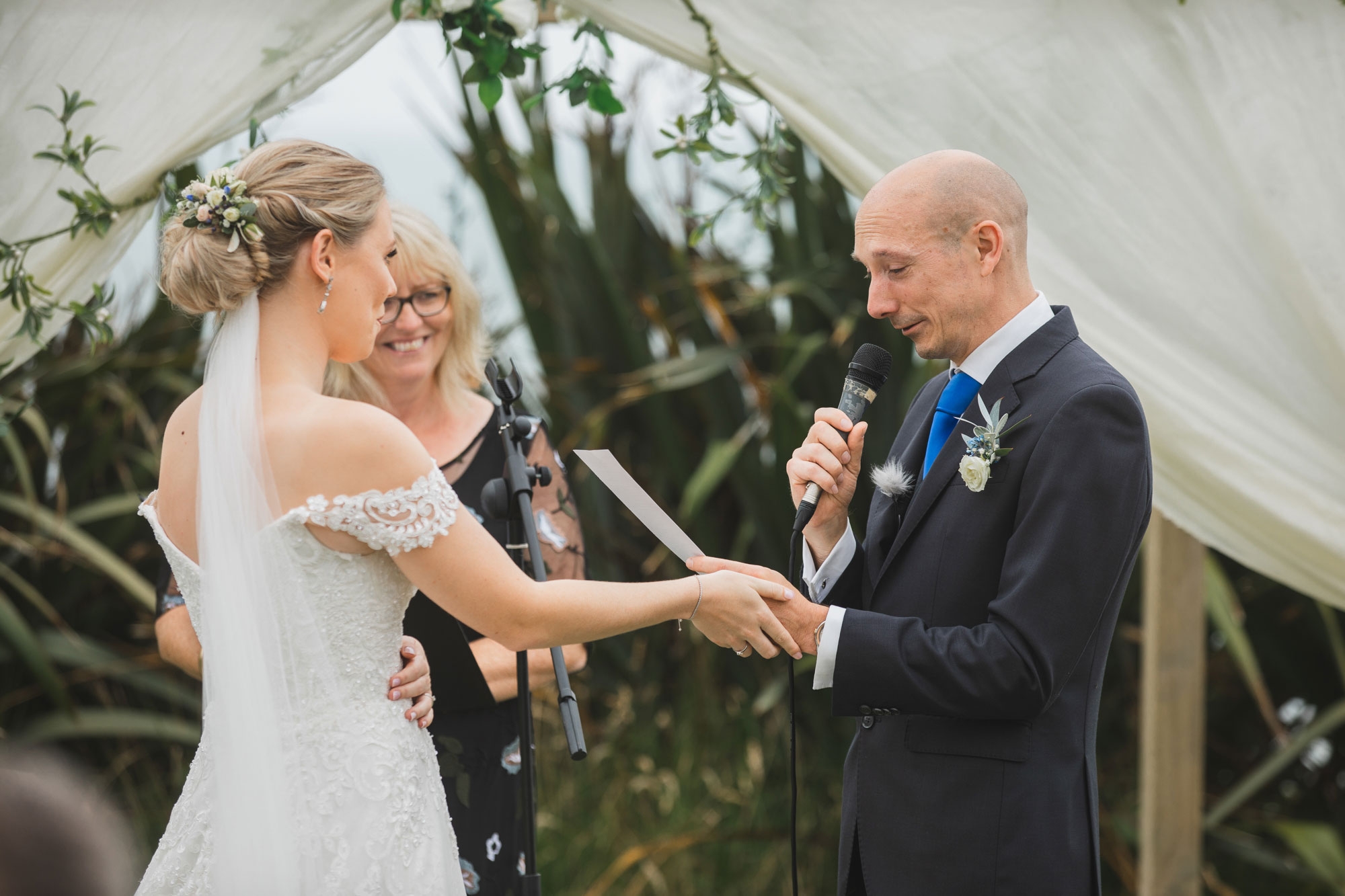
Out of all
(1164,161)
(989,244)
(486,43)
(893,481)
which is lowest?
(893,481)

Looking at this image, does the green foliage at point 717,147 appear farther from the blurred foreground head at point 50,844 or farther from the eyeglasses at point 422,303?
the blurred foreground head at point 50,844

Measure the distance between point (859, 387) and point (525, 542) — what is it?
0.71 metres

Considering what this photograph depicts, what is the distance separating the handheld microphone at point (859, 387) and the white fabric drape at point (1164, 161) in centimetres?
62

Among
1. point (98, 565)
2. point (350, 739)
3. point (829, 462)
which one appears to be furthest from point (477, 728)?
point (98, 565)

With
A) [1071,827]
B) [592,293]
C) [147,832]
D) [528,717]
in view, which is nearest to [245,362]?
[528,717]

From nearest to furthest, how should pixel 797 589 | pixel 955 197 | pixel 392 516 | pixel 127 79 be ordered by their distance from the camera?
1. pixel 392 516
2. pixel 955 197
3. pixel 797 589
4. pixel 127 79

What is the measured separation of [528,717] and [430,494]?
517mm

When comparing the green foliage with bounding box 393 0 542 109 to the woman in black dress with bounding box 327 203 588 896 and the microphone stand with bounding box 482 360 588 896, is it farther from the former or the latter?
the microphone stand with bounding box 482 360 588 896

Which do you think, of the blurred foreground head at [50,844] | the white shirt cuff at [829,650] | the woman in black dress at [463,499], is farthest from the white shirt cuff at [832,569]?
the blurred foreground head at [50,844]

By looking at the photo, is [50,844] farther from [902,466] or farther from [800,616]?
[902,466]

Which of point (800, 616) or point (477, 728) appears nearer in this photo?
point (800, 616)

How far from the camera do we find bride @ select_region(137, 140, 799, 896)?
1756 mm

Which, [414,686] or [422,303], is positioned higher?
[422,303]

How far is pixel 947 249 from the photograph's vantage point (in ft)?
6.45
